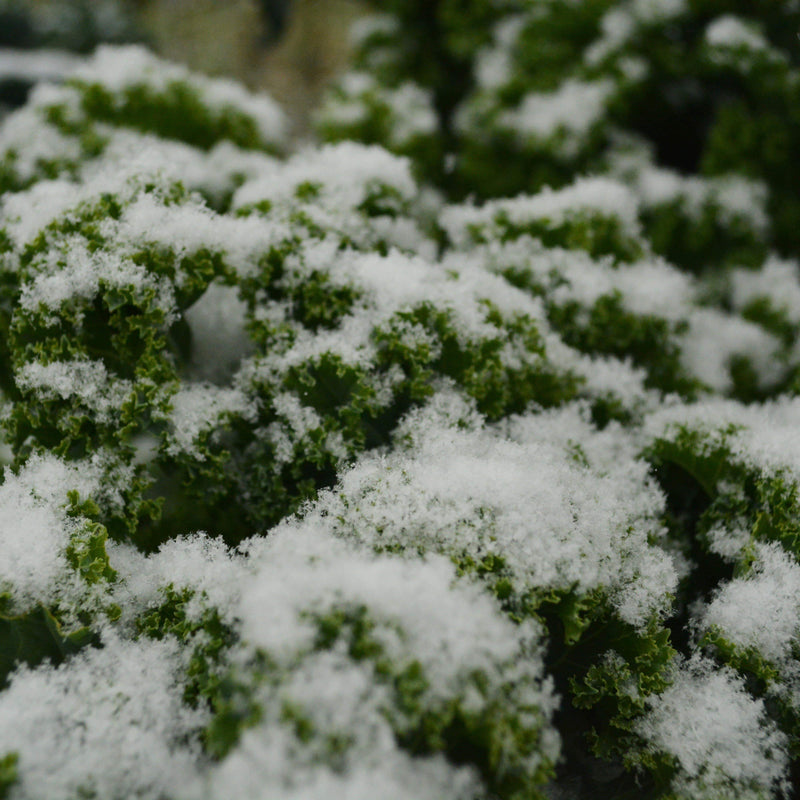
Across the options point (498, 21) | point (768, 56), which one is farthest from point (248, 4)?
point (768, 56)

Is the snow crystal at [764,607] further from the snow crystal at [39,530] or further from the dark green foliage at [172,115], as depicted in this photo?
the dark green foliage at [172,115]

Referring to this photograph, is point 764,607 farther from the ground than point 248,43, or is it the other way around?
point 248,43

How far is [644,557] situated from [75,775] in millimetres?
1171

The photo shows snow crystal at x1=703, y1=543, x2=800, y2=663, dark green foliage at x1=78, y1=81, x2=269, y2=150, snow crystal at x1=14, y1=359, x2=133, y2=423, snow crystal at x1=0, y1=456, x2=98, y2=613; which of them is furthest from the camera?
dark green foliage at x1=78, y1=81, x2=269, y2=150

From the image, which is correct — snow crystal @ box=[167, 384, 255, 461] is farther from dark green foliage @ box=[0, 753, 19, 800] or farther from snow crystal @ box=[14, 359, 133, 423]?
dark green foliage @ box=[0, 753, 19, 800]

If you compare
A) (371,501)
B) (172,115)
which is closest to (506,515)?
(371,501)

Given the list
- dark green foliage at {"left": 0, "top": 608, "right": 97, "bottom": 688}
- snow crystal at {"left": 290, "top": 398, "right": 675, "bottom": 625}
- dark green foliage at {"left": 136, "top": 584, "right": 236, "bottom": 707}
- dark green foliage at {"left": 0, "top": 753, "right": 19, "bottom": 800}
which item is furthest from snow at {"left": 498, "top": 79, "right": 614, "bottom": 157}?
dark green foliage at {"left": 0, "top": 753, "right": 19, "bottom": 800}

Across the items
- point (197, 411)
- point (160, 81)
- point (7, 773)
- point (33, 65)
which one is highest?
point (33, 65)

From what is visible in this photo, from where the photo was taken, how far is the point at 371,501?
56.3 inches

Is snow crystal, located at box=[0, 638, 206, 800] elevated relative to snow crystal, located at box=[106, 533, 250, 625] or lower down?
lower down

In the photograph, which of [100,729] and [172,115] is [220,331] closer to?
[100,729]

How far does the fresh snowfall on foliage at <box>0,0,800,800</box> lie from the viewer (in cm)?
111

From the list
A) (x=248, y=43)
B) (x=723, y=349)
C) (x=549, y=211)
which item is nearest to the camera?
(x=549, y=211)

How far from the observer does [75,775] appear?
116 cm
